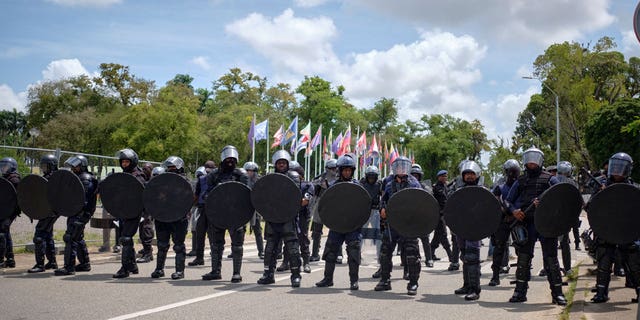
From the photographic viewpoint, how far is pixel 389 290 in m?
9.18

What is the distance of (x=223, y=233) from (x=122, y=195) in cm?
167

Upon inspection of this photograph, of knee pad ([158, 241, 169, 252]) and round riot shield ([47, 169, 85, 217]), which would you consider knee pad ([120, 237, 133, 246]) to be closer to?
knee pad ([158, 241, 169, 252])

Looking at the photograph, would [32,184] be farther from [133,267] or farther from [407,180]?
[407,180]

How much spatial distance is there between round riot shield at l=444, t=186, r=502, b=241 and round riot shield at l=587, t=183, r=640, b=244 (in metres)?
1.15

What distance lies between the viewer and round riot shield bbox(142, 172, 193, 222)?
971cm

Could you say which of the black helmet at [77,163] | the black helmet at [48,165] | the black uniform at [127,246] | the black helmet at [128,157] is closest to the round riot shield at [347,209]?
the black uniform at [127,246]

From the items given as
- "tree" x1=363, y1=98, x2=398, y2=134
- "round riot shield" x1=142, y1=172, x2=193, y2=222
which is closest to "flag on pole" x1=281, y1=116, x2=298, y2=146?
"round riot shield" x1=142, y1=172, x2=193, y2=222

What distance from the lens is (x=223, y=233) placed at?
32.3 feet

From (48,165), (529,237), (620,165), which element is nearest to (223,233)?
(48,165)

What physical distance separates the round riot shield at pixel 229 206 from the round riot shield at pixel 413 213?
214cm

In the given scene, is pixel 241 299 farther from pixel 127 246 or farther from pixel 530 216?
pixel 530 216

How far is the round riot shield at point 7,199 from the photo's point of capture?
1039 centimetres

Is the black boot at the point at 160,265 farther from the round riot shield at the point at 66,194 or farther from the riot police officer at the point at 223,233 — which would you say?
the round riot shield at the point at 66,194

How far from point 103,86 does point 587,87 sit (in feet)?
117
